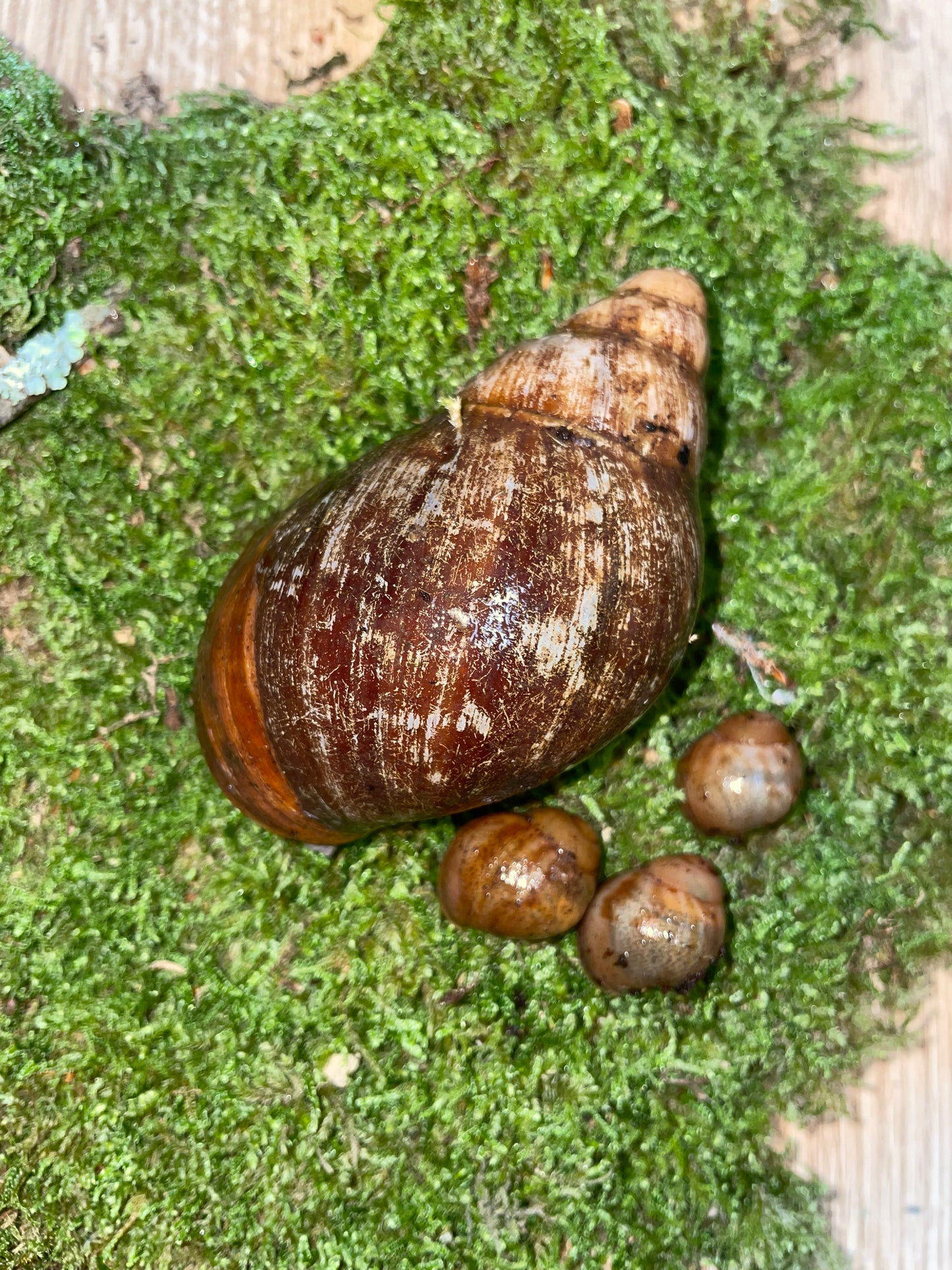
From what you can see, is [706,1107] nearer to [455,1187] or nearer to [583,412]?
[455,1187]

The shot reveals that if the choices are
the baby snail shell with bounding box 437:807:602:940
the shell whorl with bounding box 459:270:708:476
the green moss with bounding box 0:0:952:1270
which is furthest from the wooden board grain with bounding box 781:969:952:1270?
the shell whorl with bounding box 459:270:708:476

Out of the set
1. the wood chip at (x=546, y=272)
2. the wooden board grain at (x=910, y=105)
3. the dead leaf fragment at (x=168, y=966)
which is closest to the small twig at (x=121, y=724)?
the dead leaf fragment at (x=168, y=966)

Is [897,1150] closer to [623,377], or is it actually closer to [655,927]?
[655,927]

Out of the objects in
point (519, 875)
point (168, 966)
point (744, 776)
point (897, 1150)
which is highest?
point (744, 776)

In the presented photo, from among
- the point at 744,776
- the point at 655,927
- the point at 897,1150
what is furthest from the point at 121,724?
the point at 897,1150

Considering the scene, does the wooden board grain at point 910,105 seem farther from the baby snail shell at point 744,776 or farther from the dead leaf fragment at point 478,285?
the baby snail shell at point 744,776

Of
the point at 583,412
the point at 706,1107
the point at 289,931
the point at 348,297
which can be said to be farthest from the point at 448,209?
Result: the point at 706,1107
